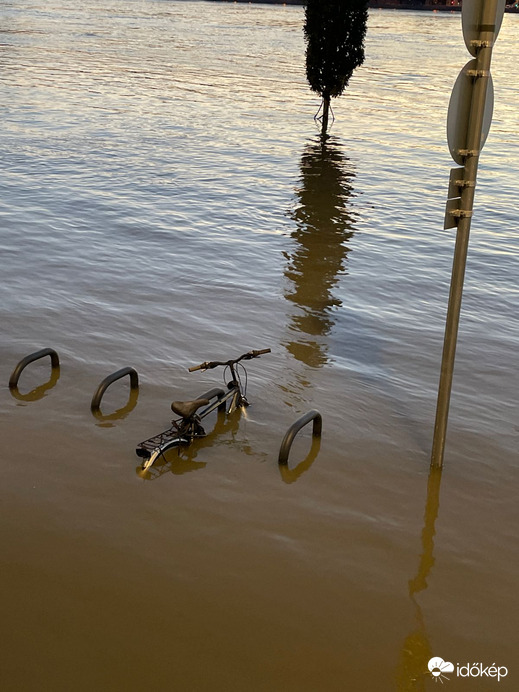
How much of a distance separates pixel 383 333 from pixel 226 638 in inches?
202

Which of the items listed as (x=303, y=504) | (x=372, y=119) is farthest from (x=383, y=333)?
(x=372, y=119)

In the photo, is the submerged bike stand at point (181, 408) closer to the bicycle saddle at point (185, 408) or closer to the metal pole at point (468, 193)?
the bicycle saddle at point (185, 408)

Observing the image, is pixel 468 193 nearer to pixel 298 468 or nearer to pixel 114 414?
pixel 298 468

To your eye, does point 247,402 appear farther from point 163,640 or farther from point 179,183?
point 179,183

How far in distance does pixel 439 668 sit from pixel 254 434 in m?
2.56

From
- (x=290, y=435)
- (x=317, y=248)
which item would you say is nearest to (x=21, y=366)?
(x=290, y=435)

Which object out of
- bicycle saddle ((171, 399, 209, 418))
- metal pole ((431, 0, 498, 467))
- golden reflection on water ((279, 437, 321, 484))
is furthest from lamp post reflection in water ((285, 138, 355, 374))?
metal pole ((431, 0, 498, 467))

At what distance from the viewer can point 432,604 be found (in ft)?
15.0

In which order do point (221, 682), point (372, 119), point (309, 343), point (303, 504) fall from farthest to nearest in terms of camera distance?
1. point (372, 119)
2. point (309, 343)
3. point (303, 504)
4. point (221, 682)

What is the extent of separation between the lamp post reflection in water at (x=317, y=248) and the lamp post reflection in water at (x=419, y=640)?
2.85 metres

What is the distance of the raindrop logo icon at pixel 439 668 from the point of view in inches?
160

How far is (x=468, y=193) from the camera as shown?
200 inches

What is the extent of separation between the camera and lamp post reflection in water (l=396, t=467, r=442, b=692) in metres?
4.04

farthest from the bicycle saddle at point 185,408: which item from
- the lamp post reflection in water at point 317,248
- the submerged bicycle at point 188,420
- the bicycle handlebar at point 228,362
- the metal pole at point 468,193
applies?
the lamp post reflection in water at point 317,248
